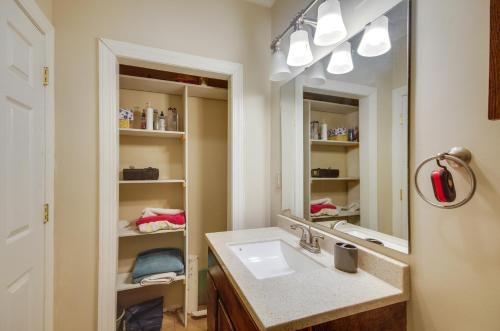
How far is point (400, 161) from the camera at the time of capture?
2.65 feet

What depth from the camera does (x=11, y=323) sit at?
91cm

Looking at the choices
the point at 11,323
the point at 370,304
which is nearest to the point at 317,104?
the point at 370,304

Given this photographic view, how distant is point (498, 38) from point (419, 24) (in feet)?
1.01

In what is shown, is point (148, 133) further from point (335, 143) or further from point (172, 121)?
point (335, 143)

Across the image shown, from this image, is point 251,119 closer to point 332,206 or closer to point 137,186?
point 332,206

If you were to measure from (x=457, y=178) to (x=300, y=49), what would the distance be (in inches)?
37.9

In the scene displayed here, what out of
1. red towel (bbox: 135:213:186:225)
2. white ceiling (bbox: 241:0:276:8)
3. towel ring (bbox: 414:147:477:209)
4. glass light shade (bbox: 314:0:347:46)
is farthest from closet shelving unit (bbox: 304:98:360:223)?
red towel (bbox: 135:213:186:225)

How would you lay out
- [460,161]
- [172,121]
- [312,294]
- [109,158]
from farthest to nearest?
[172,121]
[109,158]
[312,294]
[460,161]

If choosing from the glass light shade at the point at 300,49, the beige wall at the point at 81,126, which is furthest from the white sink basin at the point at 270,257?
the glass light shade at the point at 300,49

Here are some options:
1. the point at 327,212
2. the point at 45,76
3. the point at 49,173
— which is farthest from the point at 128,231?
the point at 327,212

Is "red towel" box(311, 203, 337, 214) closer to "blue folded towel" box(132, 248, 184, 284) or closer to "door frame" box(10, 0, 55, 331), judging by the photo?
"blue folded towel" box(132, 248, 184, 284)

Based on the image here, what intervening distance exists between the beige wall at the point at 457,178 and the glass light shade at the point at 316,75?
51 centimetres

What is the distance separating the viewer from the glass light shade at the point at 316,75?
122cm

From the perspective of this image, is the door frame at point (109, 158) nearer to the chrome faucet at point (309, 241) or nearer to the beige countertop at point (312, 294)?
the beige countertop at point (312, 294)
